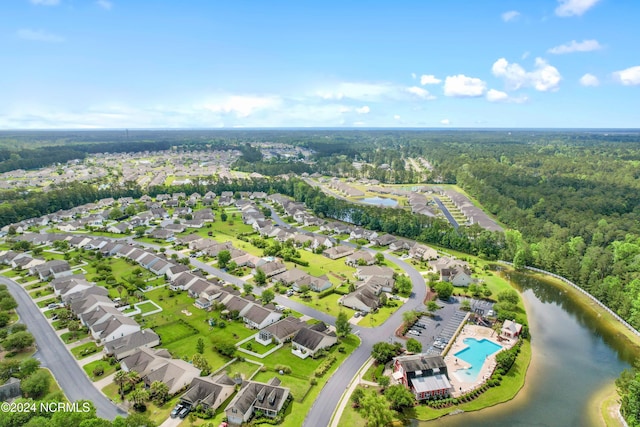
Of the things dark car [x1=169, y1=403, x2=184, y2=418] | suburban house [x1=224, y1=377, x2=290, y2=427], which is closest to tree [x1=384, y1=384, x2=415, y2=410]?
suburban house [x1=224, y1=377, x2=290, y2=427]

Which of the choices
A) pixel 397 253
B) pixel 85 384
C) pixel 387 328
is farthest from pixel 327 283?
pixel 85 384

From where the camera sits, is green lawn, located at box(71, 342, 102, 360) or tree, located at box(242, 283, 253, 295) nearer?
green lawn, located at box(71, 342, 102, 360)

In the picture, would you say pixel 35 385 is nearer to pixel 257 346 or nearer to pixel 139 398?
pixel 139 398

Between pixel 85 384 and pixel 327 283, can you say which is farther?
pixel 327 283

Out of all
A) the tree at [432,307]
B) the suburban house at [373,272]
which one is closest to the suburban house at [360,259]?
the suburban house at [373,272]

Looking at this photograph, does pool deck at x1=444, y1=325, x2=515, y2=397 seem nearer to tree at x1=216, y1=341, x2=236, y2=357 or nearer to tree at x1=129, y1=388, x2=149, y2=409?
tree at x1=216, y1=341, x2=236, y2=357

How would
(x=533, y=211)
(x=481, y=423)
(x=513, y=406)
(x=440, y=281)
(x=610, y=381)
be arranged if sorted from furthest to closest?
(x=533, y=211), (x=440, y=281), (x=610, y=381), (x=513, y=406), (x=481, y=423)

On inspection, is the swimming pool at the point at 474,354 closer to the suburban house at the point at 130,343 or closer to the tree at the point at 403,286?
Answer: the tree at the point at 403,286

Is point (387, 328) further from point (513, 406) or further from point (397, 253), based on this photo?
point (397, 253)
